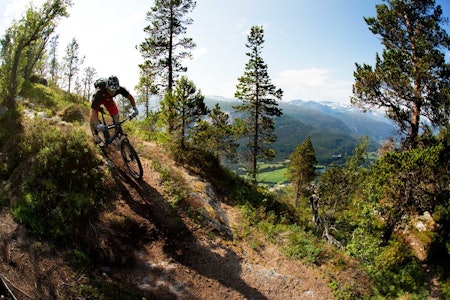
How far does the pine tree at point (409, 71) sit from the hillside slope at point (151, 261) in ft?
47.0

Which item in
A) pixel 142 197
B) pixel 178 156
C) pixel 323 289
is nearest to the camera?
pixel 323 289

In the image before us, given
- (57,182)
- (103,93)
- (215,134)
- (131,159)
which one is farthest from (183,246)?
(215,134)

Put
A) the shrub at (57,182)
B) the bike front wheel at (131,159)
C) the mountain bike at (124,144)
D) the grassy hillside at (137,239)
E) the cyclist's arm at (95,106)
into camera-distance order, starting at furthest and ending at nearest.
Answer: the bike front wheel at (131,159), the mountain bike at (124,144), the cyclist's arm at (95,106), the shrub at (57,182), the grassy hillside at (137,239)

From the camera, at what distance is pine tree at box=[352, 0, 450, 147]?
17562 mm

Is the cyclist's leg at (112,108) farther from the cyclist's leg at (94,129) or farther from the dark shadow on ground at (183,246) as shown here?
the dark shadow on ground at (183,246)

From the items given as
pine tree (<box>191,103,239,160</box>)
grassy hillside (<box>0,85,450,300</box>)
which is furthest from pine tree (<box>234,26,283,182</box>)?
grassy hillside (<box>0,85,450,300</box>)

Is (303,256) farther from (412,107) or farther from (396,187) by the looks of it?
(412,107)

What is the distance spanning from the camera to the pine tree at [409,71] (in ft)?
57.6

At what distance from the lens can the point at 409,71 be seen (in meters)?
18.5

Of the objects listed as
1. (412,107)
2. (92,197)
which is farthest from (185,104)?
(412,107)

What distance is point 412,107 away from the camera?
18.8 m

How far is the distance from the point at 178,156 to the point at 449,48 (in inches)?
714

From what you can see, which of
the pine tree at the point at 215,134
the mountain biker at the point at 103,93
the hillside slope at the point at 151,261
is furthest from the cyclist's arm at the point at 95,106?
the pine tree at the point at 215,134

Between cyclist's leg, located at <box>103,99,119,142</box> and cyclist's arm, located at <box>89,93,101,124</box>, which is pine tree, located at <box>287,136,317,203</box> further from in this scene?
cyclist's arm, located at <box>89,93,101,124</box>
